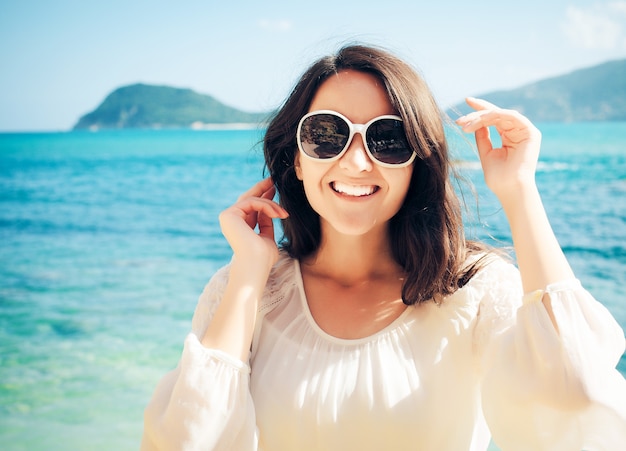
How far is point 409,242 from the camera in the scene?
2691 millimetres

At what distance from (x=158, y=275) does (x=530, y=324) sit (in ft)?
34.2

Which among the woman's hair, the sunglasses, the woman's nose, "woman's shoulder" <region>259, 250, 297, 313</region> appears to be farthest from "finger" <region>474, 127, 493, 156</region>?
"woman's shoulder" <region>259, 250, 297, 313</region>

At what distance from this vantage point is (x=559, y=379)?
2.07 metres

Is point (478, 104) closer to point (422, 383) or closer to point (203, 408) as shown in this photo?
point (422, 383)

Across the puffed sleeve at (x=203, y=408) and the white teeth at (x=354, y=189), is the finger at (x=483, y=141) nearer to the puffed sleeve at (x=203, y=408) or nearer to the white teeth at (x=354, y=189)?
the white teeth at (x=354, y=189)

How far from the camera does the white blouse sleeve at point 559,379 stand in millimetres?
2053

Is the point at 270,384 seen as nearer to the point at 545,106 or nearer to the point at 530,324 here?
the point at 530,324

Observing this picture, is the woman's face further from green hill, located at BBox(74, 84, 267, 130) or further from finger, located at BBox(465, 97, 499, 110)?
green hill, located at BBox(74, 84, 267, 130)

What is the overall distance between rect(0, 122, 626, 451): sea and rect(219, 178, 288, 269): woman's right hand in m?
0.30

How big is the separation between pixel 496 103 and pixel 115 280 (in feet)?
344

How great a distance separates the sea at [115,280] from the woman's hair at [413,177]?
0.19 meters

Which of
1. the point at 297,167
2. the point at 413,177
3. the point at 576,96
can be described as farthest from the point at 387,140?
the point at 576,96

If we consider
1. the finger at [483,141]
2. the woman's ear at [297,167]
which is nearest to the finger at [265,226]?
the woman's ear at [297,167]

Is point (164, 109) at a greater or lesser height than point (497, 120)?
lesser
